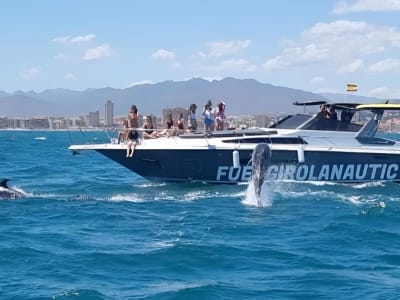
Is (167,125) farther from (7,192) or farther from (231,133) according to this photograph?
(7,192)

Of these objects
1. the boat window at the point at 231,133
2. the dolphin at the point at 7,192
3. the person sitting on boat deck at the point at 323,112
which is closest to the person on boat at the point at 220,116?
the boat window at the point at 231,133

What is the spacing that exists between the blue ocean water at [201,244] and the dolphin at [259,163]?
458mm

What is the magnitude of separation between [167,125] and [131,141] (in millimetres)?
2144

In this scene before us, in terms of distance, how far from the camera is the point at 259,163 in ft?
65.3

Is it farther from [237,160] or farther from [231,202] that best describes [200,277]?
[237,160]

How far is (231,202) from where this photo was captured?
61.0ft

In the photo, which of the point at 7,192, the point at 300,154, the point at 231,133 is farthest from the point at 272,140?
the point at 7,192

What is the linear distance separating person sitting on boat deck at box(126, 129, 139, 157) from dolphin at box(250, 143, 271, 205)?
377cm

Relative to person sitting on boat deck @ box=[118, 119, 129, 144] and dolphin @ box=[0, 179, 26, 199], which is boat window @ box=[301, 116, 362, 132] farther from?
dolphin @ box=[0, 179, 26, 199]

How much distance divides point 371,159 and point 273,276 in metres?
12.1

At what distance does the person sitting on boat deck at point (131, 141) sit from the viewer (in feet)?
72.2

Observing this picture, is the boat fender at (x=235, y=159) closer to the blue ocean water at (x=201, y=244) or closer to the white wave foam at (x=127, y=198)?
the blue ocean water at (x=201, y=244)

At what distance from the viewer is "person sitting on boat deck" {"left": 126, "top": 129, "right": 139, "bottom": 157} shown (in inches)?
867

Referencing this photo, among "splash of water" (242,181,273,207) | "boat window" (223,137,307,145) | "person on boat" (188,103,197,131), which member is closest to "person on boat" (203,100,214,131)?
"person on boat" (188,103,197,131)
